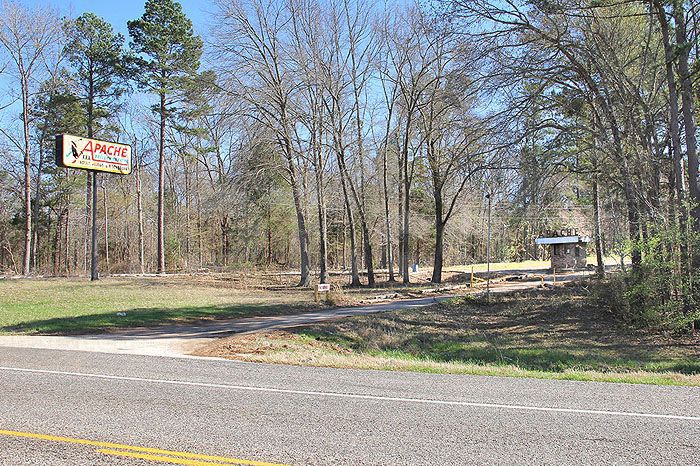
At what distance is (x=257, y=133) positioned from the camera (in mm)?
32281

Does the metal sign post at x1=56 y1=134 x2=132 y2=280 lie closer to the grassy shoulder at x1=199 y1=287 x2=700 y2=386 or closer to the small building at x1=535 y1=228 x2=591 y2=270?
the grassy shoulder at x1=199 y1=287 x2=700 y2=386

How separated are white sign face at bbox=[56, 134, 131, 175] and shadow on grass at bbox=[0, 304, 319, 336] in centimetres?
1120

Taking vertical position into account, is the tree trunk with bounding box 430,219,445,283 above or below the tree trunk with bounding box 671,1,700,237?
below

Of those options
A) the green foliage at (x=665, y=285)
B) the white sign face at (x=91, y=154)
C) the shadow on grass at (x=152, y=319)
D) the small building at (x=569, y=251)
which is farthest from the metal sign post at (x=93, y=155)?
the small building at (x=569, y=251)

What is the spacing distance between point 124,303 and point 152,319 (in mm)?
5322

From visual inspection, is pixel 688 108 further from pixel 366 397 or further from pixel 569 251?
pixel 569 251

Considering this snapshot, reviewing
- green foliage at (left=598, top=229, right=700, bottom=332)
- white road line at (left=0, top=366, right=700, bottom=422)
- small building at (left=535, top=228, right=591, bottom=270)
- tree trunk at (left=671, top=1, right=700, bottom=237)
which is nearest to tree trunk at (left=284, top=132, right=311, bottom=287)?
green foliage at (left=598, top=229, right=700, bottom=332)

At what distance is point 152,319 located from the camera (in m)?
19.8

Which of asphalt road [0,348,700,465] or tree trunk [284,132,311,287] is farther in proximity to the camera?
tree trunk [284,132,311,287]

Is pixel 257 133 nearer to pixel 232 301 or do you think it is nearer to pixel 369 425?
pixel 232 301

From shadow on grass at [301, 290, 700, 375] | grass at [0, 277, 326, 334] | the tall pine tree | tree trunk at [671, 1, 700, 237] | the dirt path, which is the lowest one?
shadow on grass at [301, 290, 700, 375]

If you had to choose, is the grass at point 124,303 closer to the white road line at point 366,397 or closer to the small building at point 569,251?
the white road line at point 366,397

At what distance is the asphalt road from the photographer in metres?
5.29

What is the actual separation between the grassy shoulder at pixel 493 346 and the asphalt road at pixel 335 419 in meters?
2.07
